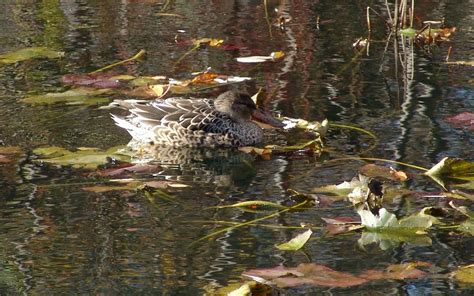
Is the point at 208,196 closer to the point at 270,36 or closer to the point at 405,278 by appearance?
the point at 405,278

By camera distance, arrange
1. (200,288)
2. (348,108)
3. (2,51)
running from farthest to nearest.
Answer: (2,51) < (348,108) < (200,288)

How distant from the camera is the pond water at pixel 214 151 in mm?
5992

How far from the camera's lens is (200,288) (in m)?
5.64

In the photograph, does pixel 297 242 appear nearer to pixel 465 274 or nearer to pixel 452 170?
pixel 465 274

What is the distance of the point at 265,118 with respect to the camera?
880 centimetres

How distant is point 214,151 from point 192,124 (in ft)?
0.84

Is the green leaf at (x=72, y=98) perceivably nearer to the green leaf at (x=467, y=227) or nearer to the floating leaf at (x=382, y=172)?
the floating leaf at (x=382, y=172)

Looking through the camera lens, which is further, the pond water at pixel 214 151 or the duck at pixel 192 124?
the duck at pixel 192 124

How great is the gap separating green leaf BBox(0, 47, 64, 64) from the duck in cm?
227

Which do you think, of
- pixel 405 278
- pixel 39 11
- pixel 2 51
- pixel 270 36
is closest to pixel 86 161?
pixel 405 278

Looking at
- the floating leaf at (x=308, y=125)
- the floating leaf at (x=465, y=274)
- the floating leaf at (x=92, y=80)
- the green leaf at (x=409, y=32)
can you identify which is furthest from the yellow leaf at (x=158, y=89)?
the floating leaf at (x=465, y=274)

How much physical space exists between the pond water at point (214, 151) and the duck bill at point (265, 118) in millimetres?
298

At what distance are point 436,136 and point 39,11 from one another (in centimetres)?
616

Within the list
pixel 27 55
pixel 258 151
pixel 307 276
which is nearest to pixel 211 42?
pixel 27 55
